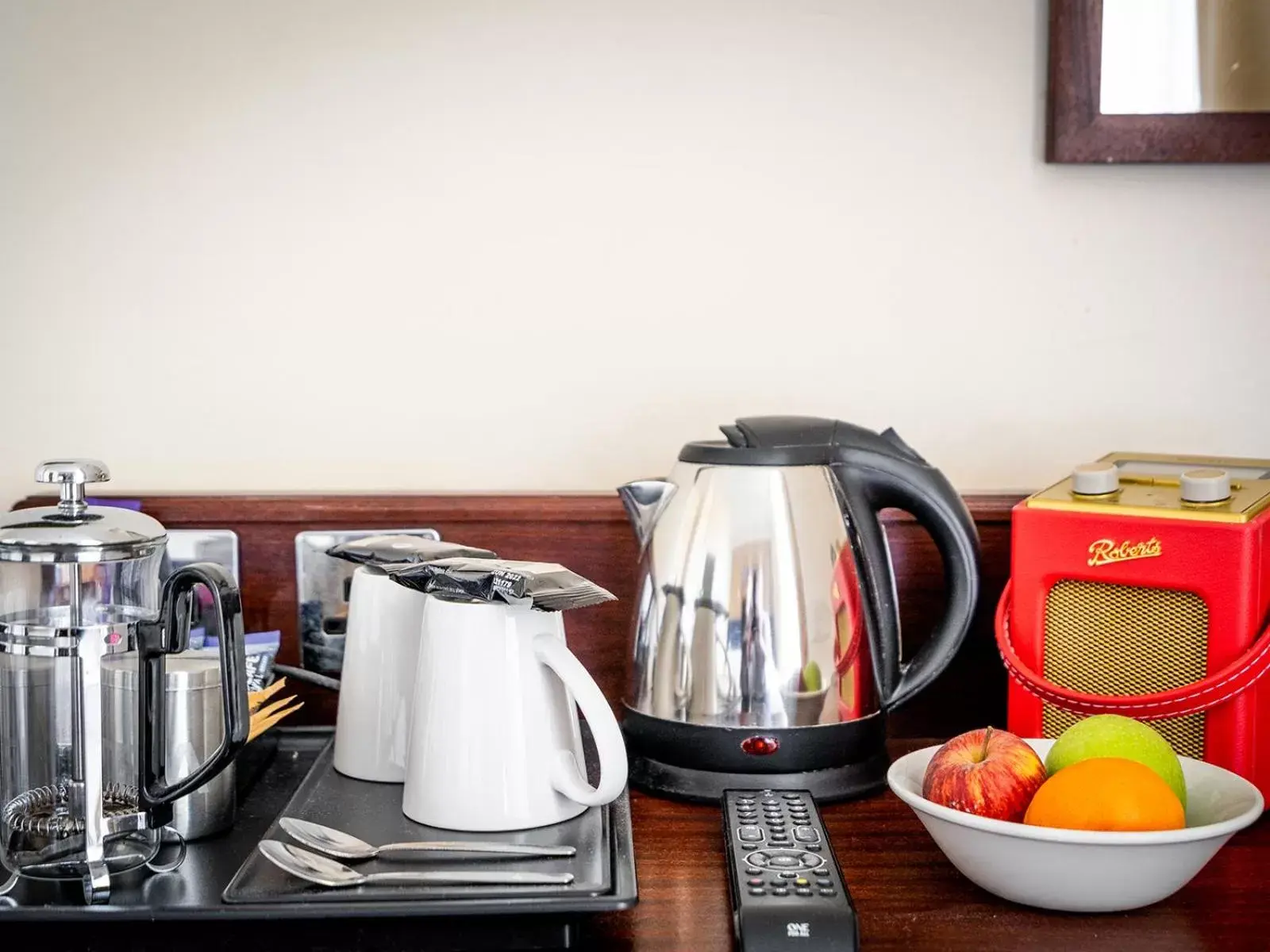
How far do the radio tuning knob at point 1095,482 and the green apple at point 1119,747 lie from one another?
0.56 ft

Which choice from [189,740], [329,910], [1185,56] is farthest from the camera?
[1185,56]

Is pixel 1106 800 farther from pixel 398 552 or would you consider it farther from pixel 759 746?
pixel 398 552

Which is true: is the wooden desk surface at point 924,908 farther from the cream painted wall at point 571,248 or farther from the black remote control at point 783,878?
the cream painted wall at point 571,248

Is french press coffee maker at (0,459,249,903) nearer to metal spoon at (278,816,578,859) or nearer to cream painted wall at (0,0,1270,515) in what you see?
metal spoon at (278,816,578,859)

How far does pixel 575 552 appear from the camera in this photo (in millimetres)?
952

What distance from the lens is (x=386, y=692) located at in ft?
2.52

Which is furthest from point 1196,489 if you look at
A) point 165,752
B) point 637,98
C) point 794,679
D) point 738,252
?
point 165,752

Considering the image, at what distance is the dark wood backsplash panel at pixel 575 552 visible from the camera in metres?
0.94

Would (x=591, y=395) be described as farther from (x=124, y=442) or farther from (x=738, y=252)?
(x=124, y=442)

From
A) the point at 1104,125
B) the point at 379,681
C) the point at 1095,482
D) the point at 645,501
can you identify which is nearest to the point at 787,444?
the point at 645,501

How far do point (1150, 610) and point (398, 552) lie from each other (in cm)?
49

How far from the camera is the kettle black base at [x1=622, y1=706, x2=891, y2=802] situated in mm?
762

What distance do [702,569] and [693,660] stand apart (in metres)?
0.06

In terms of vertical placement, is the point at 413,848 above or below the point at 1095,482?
below
